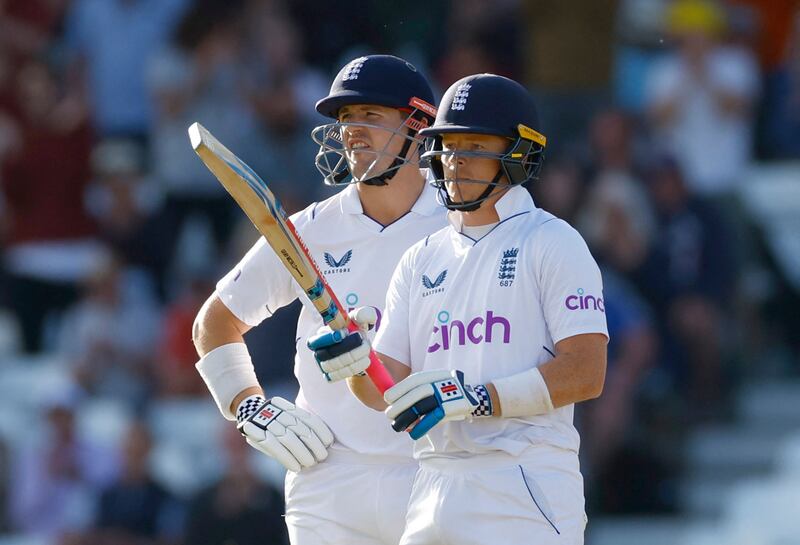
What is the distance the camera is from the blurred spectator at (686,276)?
9.77m

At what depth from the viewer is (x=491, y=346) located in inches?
177

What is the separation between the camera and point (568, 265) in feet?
14.6

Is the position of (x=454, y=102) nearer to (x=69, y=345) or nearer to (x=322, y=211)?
(x=322, y=211)

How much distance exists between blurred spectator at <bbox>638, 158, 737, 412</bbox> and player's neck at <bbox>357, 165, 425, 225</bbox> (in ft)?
15.3

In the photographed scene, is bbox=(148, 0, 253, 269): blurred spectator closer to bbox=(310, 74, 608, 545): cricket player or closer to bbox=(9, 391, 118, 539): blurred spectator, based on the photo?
bbox=(9, 391, 118, 539): blurred spectator

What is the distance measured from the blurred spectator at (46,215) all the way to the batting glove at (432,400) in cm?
742

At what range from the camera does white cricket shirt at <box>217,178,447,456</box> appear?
517 cm

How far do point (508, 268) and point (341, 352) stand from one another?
0.50m

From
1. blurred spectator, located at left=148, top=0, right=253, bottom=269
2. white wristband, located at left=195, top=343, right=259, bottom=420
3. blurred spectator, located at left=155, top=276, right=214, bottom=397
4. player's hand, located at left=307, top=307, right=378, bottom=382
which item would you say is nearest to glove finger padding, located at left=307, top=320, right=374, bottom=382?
player's hand, located at left=307, top=307, right=378, bottom=382

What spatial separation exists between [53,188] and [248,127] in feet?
5.56

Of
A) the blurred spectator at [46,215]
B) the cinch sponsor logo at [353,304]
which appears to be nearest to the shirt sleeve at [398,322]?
the cinch sponsor logo at [353,304]

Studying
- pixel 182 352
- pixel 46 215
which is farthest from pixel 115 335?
pixel 46 215

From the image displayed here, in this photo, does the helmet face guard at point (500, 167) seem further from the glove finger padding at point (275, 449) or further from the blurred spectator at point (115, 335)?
the blurred spectator at point (115, 335)

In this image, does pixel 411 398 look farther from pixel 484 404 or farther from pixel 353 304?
pixel 353 304
